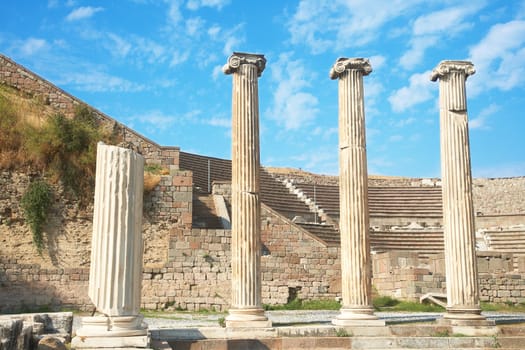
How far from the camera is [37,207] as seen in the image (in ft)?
66.4

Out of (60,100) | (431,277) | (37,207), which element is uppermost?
(60,100)

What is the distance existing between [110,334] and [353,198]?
623cm

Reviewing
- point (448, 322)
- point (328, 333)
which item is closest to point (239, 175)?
point (328, 333)

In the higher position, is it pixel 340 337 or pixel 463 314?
pixel 463 314

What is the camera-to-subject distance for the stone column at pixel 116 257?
880 cm

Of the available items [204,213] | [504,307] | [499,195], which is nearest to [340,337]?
[504,307]

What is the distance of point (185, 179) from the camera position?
22062mm

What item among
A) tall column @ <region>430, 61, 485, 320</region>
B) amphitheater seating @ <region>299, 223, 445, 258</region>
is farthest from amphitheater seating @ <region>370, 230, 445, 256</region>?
tall column @ <region>430, 61, 485, 320</region>

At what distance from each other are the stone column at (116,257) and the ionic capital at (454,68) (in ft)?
25.3

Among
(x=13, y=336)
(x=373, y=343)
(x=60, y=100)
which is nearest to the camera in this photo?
(x=13, y=336)

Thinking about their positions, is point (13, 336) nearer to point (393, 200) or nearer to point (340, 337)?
point (340, 337)

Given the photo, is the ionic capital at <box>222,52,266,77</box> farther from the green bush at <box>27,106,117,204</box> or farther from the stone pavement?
the green bush at <box>27,106,117,204</box>

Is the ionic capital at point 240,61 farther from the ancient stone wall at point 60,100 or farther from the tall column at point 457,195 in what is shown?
the ancient stone wall at point 60,100

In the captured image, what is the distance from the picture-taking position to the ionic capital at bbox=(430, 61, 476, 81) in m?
13.9
